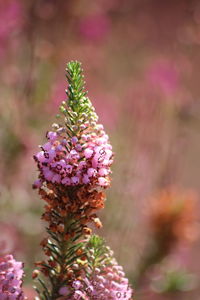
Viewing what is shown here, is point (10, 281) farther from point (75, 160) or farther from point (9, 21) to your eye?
point (9, 21)

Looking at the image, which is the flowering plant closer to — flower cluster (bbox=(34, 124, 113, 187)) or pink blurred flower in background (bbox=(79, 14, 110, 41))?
flower cluster (bbox=(34, 124, 113, 187))

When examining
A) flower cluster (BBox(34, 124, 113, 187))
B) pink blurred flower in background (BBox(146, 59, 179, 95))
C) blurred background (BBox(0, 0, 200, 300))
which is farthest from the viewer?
pink blurred flower in background (BBox(146, 59, 179, 95))

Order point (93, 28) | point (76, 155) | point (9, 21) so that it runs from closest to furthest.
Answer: point (76, 155), point (9, 21), point (93, 28)

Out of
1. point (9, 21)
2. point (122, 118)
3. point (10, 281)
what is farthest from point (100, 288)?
point (122, 118)

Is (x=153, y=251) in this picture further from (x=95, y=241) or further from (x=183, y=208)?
(x=95, y=241)

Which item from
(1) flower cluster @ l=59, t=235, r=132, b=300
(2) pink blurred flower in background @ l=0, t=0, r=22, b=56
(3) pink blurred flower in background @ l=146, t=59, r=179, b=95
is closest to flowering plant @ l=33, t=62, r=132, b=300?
(1) flower cluster @ l=59, t=235, r=132, b=300

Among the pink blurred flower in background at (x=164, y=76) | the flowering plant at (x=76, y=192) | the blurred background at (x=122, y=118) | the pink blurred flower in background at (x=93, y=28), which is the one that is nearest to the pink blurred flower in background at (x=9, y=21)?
the blurred background at (x=122, y=118)
